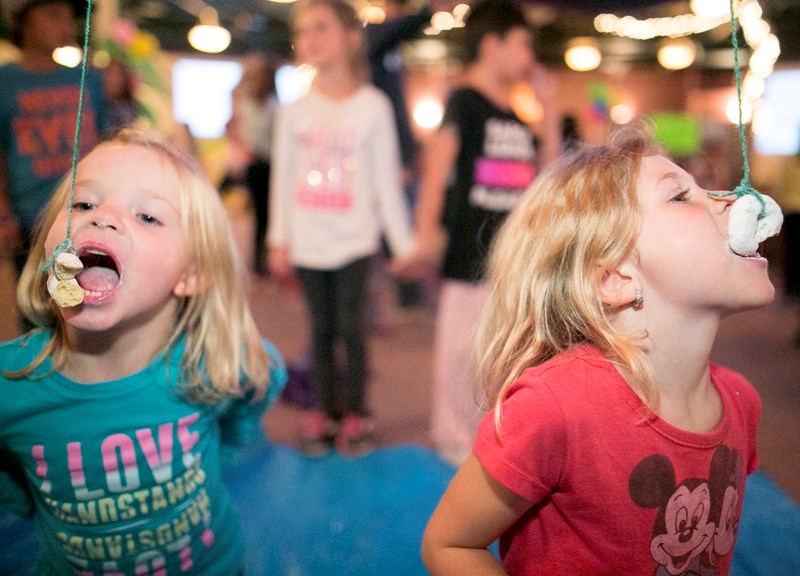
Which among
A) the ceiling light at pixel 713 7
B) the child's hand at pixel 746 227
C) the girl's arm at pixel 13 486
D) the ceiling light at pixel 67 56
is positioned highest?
the ceiling light at pixel 713 7

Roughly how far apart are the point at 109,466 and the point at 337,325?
1.25m

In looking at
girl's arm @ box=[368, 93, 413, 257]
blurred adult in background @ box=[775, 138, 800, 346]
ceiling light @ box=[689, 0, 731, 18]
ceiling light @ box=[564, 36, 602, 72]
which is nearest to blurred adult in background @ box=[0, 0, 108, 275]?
girl's arm @ box=[368, 93, 413, 257]

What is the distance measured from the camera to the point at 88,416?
38.4 inches

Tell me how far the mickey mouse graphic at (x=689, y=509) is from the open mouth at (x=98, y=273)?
30.3 inches

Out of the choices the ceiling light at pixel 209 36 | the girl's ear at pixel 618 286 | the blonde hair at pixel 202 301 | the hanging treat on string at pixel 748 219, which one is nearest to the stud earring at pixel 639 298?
the girl's ear at pixel 618 286

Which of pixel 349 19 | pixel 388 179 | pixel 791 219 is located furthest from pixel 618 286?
pixel 791 219

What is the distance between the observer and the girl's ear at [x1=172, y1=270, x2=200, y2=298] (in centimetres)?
108

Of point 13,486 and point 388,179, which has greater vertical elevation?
point 388,179

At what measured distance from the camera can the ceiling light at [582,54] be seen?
1033cm

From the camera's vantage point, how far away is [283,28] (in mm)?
9180

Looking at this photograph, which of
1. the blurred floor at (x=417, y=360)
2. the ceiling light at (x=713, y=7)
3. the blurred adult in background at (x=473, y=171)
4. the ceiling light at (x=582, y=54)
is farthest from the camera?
the ceiling light at (x=582, y=54)

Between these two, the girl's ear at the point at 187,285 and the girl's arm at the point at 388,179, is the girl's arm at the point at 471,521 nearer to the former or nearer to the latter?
the girl's ear at the point at 187,285

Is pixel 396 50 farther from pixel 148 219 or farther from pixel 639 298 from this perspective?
pixel 639 298

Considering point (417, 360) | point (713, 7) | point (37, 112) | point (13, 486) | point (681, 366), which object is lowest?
point (417, 360)
